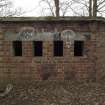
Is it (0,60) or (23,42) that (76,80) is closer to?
(23,42)

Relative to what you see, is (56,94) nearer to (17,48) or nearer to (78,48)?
(78,48)

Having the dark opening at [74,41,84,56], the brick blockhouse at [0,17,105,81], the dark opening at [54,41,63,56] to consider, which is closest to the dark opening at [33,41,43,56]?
the brick blockhouse at [0,17,105,81]

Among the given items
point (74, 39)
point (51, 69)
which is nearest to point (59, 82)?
point (51, 69)

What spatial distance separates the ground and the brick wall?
428 mm

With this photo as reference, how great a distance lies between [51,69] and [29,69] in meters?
0.95

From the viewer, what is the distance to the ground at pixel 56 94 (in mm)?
6668

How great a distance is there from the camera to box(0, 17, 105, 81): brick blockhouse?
8.68 m

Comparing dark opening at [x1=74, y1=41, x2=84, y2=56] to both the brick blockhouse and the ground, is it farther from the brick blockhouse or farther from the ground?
the ground

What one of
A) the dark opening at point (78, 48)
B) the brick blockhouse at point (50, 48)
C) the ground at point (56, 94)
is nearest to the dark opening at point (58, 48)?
the brick blockhouse at point (50, 48)

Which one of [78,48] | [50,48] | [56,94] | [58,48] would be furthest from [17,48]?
[56,94]

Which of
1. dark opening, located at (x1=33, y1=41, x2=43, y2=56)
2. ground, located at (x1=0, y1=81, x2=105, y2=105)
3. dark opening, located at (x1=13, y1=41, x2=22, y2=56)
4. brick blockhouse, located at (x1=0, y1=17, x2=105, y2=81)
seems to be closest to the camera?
ground, located at (x1=0, y1=81, x2=105, y2=105)

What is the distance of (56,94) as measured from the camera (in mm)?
7309

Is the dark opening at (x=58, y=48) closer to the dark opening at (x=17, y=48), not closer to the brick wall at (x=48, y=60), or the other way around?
the brick wall at (x=48, y=60)

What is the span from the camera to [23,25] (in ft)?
28.5
